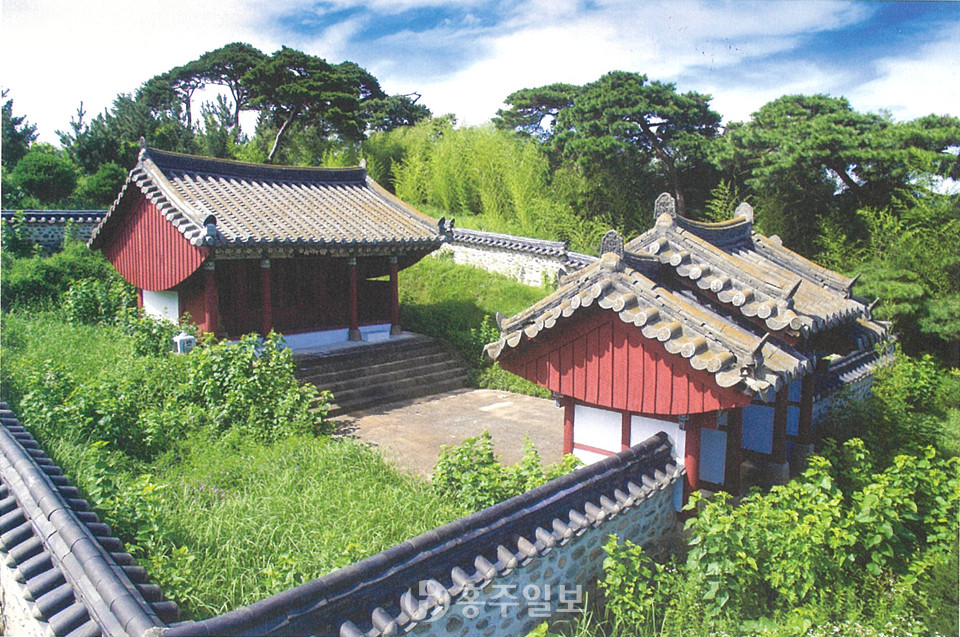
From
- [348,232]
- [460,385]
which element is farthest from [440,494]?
[348,232]

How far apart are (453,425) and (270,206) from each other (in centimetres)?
570

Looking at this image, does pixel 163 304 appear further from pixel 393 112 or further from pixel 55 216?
pixel 393 112

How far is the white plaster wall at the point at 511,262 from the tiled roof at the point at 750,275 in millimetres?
8814

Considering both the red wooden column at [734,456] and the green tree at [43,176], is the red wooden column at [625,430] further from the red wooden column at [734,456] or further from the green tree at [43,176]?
the green tree at [43,176]

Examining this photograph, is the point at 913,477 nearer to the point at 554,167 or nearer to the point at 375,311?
the point at 375,311

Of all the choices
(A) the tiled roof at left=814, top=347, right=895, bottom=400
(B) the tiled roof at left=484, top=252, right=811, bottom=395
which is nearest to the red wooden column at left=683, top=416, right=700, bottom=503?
(B) the tiled roof at left=484, top=252, right=811, bottom=395

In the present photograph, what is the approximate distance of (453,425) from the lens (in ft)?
32.2

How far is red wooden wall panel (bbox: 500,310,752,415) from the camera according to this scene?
5.23 m

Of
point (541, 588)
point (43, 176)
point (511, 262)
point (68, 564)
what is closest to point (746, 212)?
point (541, 588)

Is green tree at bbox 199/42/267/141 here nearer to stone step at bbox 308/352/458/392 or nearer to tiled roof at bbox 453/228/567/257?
tiled roof at bbox 453/228/567/257

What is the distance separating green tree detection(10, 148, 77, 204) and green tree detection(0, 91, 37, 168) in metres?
1.02

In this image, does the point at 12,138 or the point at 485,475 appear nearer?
the point at 485,475

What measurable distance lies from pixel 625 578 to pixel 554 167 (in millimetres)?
17935

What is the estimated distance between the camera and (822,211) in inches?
607
